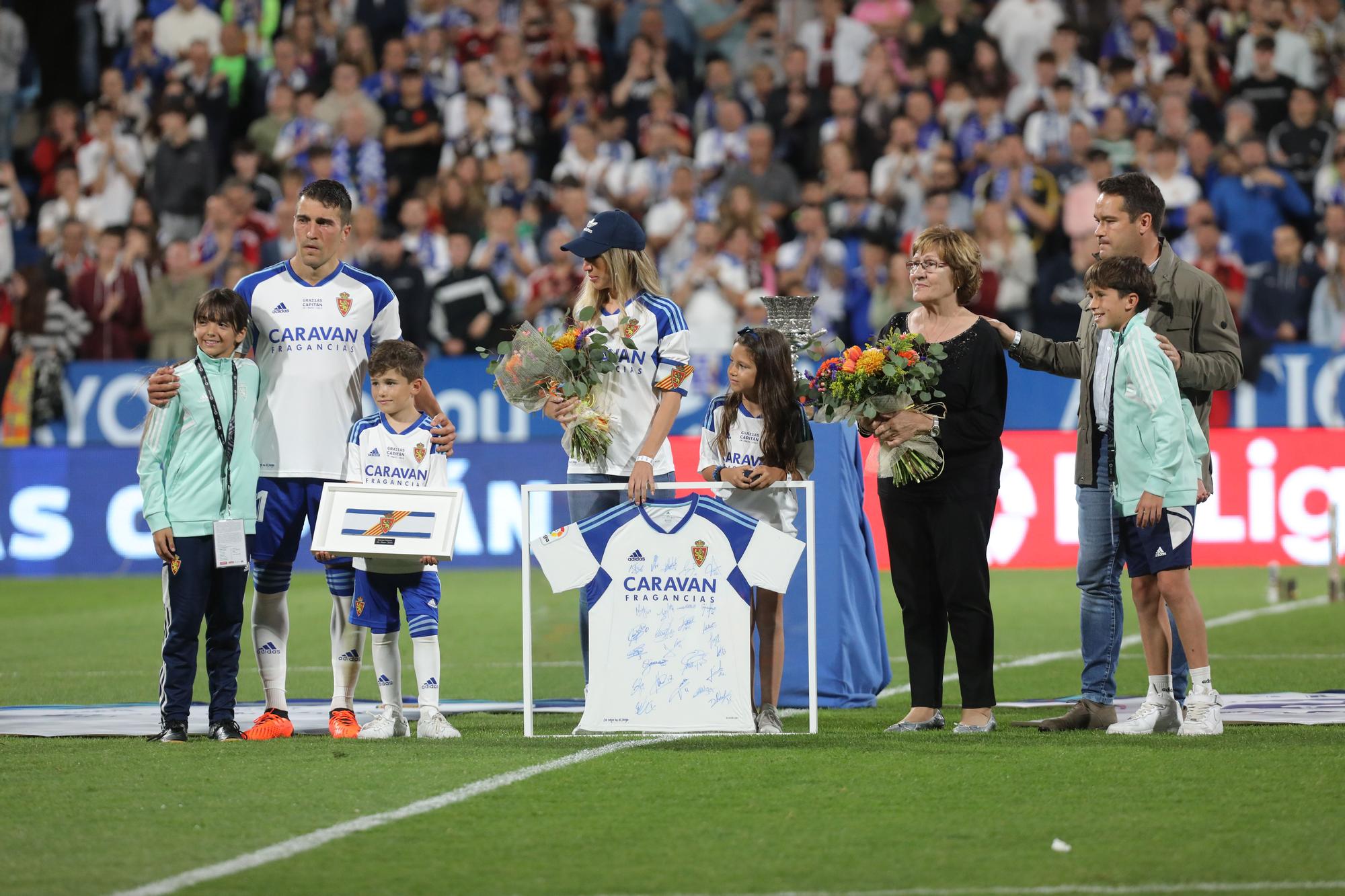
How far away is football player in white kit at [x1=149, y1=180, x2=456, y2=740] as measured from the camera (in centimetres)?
796

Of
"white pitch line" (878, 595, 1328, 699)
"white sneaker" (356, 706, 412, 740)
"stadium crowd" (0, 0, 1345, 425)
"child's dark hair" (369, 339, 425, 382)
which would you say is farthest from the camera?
"stadium crowd" (0, 0, 1345, 425)

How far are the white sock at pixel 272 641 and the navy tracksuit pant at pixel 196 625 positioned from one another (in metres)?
0.14

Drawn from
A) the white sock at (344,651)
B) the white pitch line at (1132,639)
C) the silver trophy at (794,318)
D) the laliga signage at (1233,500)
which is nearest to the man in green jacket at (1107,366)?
the silver trophy at (794,318)

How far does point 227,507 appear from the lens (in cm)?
771

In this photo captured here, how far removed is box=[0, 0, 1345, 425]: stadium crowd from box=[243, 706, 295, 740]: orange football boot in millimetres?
9637

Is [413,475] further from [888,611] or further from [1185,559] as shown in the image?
[888,611]

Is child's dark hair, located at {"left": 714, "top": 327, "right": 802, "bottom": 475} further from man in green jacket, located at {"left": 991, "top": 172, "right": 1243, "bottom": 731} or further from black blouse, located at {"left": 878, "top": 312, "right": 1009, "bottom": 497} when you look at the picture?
man in green jacket, located at {"left": 991, "top": 172, "right": 1243, "bottom": 731}

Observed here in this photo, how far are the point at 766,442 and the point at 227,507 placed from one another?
228 centimetres

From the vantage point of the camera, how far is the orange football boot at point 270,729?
7.74 metres

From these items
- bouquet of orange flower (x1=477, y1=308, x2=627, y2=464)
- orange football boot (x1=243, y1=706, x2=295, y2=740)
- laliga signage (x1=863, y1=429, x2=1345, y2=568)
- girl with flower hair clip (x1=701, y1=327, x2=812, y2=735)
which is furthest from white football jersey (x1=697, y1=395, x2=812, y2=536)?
laliga signage (x1=863, y1=429, x2=1345, y2=568)

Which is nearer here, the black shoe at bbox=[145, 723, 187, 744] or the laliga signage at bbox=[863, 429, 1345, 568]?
the black shoe at bbox=[145, 723, 187, 744]

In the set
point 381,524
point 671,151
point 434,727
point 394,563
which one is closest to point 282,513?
point 394,563

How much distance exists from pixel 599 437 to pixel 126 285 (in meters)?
12.7

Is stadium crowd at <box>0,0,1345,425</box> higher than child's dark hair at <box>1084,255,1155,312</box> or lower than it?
higher
